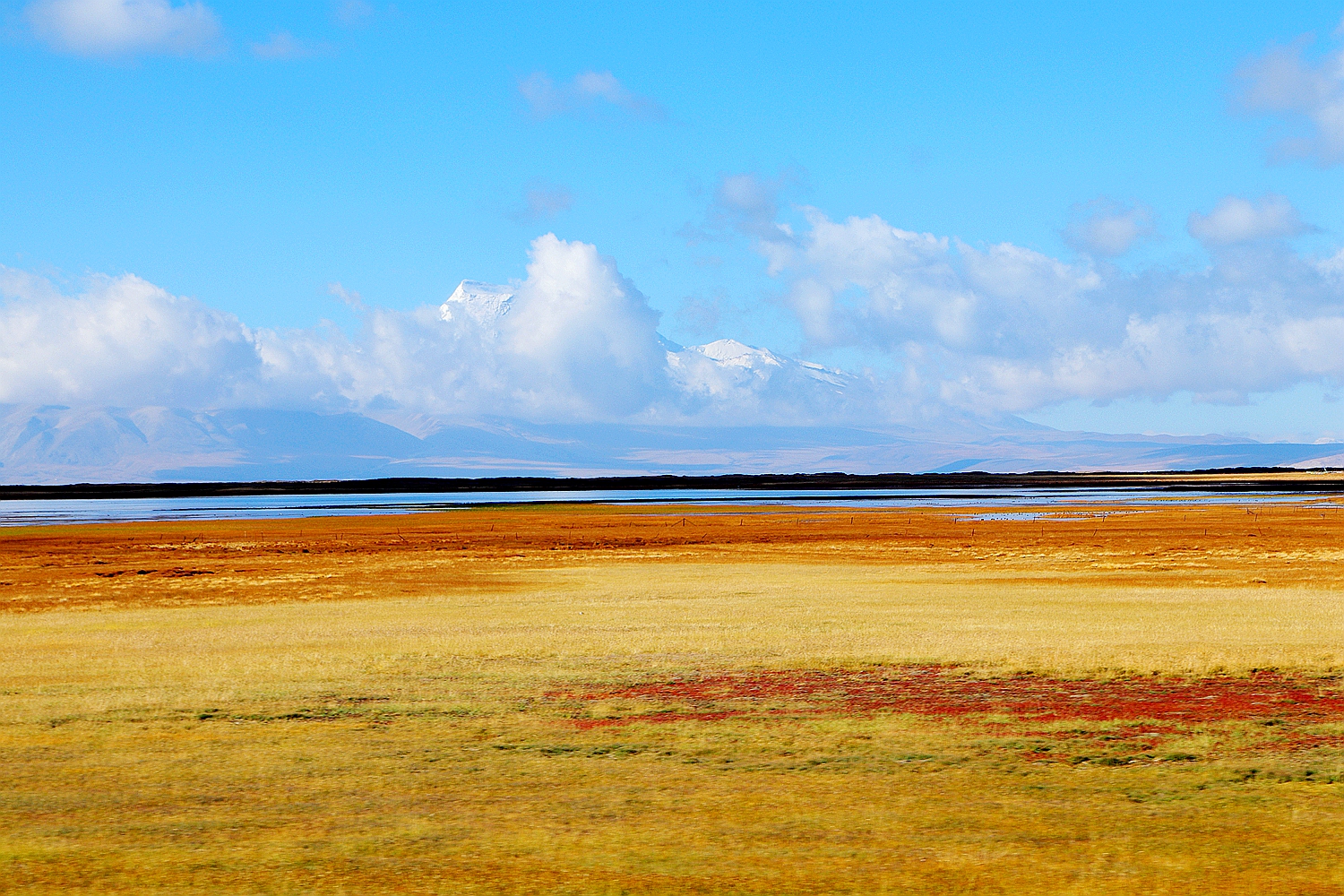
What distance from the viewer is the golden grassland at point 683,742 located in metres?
9.12

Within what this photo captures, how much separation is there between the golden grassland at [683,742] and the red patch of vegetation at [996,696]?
0.08m

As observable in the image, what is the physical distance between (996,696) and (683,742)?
Result: 5.03 metres

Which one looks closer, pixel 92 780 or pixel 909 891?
pixel 909 891

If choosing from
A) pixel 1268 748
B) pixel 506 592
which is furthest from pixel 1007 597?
pixel 1268 748

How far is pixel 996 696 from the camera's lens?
16297mm

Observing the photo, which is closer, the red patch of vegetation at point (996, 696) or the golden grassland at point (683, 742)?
the golden grassland at point (683, 742)

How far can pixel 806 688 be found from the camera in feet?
55.8

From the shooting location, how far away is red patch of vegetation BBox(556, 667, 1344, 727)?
1494 centimetres

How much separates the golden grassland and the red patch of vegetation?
76 millimetres

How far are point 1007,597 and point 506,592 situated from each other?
13627mm

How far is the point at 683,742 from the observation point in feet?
44.4

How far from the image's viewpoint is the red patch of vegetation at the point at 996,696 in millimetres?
14938

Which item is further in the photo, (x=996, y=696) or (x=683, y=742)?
(x=996, y=696)

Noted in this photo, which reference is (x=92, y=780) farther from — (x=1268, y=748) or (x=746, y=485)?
(x=746, y=485)
